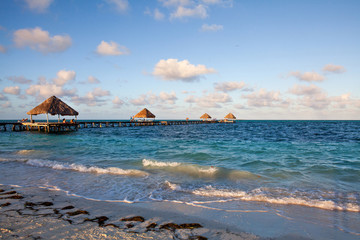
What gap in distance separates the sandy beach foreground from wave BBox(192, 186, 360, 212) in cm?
180

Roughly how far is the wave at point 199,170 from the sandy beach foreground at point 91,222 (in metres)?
3.84

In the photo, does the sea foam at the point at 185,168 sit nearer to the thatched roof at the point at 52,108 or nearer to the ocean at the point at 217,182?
the ocean at the point at 217,182

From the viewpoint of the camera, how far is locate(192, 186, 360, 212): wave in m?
4.83

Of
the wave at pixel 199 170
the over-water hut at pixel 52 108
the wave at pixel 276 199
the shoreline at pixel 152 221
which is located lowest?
the wave at pixel 199 170

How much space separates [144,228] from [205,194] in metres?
2.52

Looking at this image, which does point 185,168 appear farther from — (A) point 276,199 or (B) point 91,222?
(B) point 91,222

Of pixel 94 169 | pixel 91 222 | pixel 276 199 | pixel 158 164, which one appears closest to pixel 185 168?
pixel 158 164

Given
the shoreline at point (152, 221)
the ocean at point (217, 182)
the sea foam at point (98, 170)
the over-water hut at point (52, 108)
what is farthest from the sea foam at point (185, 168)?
the over-water hut at point (52, 108)

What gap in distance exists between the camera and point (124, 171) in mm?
8320

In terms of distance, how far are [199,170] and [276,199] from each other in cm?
371

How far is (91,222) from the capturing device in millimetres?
3723

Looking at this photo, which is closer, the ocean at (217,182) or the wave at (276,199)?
the wave at (276,199)

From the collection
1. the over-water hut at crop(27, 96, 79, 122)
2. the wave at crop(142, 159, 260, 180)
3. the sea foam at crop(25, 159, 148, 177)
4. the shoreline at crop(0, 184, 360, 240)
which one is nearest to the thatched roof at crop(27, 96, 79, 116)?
the over-water hut at crop(27, 96, 79, 122)

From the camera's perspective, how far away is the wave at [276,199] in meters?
4.83
